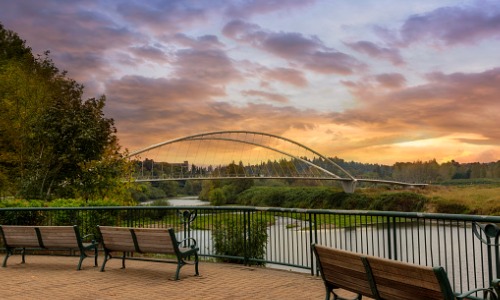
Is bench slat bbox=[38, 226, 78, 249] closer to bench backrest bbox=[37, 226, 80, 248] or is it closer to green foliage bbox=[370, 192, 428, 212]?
bench backrest bbox=[37, 226, 80, 248]

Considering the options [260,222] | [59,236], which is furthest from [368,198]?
[59,236]

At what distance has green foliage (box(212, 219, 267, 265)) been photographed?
11242 millimetres

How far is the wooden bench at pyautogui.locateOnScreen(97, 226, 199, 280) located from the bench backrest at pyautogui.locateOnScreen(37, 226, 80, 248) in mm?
776

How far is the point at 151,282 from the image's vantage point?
8602 mm

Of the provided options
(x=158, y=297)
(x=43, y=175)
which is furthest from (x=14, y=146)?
(x=158, y=297)

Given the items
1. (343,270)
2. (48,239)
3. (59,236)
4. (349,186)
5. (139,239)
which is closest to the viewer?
(343,270)

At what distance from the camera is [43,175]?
23.7m

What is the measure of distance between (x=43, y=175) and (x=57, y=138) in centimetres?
199

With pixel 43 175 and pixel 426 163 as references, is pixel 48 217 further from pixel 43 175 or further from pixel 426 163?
pixel 426 163

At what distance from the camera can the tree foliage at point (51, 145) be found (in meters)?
22.4

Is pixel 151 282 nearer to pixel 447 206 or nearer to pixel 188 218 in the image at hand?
pixel 188 218

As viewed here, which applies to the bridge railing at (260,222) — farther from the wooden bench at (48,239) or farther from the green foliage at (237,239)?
the wooden bench at (48,239)

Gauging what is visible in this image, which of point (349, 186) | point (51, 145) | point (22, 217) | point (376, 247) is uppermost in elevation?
point (51, 145)

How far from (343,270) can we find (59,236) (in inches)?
254
